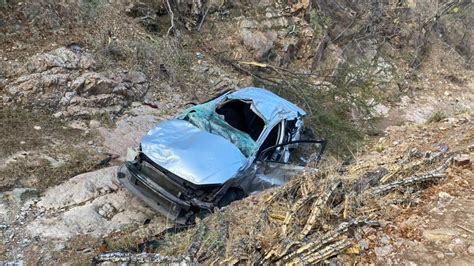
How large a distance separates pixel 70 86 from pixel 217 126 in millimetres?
3125

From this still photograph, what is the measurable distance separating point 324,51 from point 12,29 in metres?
7.72

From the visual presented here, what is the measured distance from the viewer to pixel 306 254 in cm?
383

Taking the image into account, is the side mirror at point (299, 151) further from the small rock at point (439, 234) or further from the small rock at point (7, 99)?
the small rock at point (7, 99)

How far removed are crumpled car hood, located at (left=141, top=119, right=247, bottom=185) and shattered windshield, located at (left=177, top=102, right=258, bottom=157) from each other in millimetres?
192

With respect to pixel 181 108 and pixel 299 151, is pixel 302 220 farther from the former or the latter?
pixel 181 108

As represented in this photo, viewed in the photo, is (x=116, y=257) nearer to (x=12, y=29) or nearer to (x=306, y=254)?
(x=306, y=254)

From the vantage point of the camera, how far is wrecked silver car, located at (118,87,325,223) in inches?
212

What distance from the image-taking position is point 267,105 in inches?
280

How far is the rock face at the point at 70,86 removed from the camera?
759cm

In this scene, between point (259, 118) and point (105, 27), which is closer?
point (259, 118)

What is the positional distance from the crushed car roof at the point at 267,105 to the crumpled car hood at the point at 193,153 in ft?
3.43

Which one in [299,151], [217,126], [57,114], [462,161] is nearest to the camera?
[462,161]

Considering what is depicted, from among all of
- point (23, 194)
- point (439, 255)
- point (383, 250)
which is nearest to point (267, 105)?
point (383, 250)

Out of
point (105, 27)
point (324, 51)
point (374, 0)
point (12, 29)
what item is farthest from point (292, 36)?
point (12, 29)
